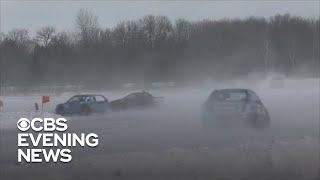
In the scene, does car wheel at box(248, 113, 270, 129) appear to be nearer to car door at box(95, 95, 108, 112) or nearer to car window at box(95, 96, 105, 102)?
car door at box(95, 95, 108, 112)

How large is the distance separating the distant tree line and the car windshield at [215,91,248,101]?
5650cm

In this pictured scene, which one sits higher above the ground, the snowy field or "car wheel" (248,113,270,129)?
the snowy field

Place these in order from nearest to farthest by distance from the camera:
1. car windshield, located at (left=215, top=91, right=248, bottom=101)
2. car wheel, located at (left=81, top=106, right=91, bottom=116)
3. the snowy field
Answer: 1. the snowy field
2. car windshield, located at (left=215, top=91, right=248, bottom=101)
3. car wheel, located at (left=81, top=106, right=91, bottom=116)

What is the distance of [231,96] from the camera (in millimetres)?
18875

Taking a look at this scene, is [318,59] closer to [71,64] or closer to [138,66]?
[138,66]

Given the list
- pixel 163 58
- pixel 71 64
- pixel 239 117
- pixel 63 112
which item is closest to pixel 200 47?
pixel 163 58

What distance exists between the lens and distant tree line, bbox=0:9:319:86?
77.9 m

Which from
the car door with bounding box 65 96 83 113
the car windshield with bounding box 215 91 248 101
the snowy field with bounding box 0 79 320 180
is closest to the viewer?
the snowy field with bounding box 0 79 320 180

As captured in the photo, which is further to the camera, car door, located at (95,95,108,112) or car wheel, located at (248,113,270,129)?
car door, located at (95,95,108,112)

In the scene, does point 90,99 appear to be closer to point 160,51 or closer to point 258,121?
point 258,121

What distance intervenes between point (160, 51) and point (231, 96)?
235 ft

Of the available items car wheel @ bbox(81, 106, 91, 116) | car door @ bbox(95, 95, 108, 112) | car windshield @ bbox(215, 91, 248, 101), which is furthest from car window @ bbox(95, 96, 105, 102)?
car windshield @ bbox(215, 91, 248, 101)

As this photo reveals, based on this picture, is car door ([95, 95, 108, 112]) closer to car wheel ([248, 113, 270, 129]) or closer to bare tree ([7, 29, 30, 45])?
car wheel ([248, 113, 270, 129])

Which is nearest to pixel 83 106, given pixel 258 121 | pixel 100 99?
pixel 100 99
